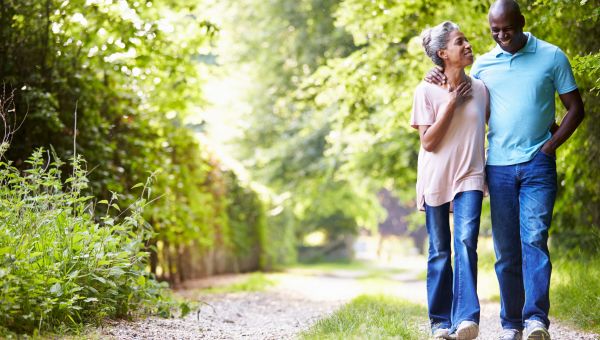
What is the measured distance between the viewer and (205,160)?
542 inches

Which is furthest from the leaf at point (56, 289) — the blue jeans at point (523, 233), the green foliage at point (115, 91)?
the blue jeans at point (523, 233)

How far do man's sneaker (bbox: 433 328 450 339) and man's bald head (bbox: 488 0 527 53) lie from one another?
171cm

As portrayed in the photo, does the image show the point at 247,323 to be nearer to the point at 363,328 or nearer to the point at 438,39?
the point at 363,328

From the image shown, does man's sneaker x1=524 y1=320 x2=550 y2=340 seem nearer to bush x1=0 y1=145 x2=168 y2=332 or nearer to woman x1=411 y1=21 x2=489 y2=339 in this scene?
woman x1=411 y1=21 x2=489 y2=339

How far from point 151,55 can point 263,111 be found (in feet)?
36.2

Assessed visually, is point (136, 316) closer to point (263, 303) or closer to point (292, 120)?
point (263, 303)

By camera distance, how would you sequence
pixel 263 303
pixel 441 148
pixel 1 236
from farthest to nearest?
pixel 263 303, pixel 441 148, pixel 1 236

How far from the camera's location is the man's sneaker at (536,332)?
4.15 metres

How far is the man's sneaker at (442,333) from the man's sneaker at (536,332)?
0.46 m

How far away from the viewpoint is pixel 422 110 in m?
4.51

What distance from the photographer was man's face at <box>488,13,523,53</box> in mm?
4441

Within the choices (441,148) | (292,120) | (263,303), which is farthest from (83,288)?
(292,120)

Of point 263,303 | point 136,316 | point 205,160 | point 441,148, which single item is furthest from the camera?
point 205,160

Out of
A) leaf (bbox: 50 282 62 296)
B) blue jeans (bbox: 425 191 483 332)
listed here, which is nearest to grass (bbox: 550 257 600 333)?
blue jeans (bbox: 425 191 483 332)
